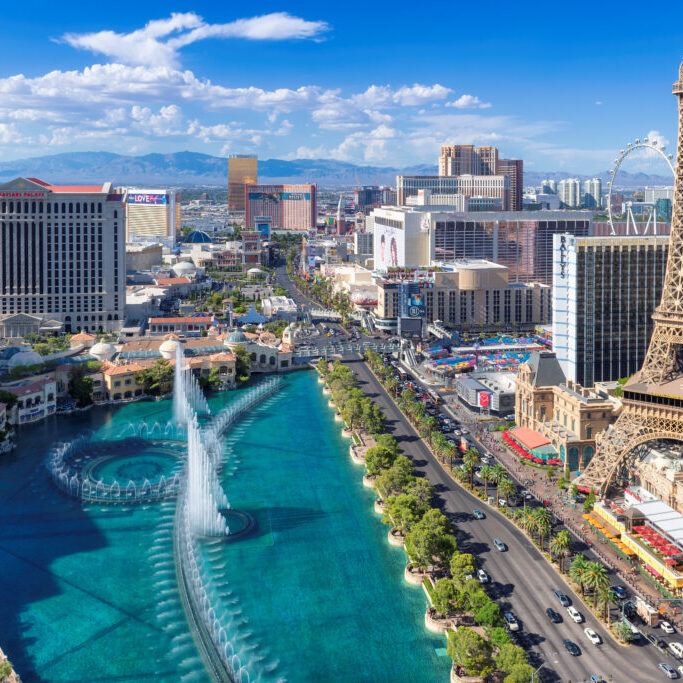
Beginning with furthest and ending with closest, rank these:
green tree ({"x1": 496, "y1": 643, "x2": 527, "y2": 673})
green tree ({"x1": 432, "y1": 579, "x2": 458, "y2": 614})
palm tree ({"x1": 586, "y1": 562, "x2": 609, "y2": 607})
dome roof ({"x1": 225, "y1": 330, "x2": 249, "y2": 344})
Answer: dome roof ({"x1": 225, "y1": 330, "x2": 249, "y2": 344})
palm tree ({"x1": 586, "y1": 562, "x2": 609, "y2": 607})
green tree ({"x1": 432, "y1": 579, "x2": 458, "y2": 614})
green tree ({"x1": 496, "y1": 643, "x2": 527, "y2": 673})

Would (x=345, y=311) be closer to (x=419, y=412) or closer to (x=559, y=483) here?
(x=419, y=412)

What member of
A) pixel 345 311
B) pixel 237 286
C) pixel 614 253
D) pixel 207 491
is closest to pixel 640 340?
pixel 614 253

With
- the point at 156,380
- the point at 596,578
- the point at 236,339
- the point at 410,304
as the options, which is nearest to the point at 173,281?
the point at 410,304

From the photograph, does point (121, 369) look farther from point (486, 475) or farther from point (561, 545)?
point (561, 545)

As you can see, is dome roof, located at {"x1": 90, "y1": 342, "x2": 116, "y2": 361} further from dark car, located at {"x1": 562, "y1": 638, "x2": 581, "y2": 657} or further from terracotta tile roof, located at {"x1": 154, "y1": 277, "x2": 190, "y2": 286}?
dark car, located at {"x1": 562, "y1": 638, "x2": 581, "y2": 657}

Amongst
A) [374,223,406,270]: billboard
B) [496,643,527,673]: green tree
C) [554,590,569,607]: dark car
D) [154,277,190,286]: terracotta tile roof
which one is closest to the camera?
[496,643,527,673]: green tree

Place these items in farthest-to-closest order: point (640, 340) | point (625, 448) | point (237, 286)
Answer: point (237, 286) → point (640, 340) → point (625, 448)

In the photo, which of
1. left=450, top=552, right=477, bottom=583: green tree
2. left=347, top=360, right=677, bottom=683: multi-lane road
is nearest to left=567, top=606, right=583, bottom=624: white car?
left=347, top=360, right=677, bottom=683: multi-lane road
